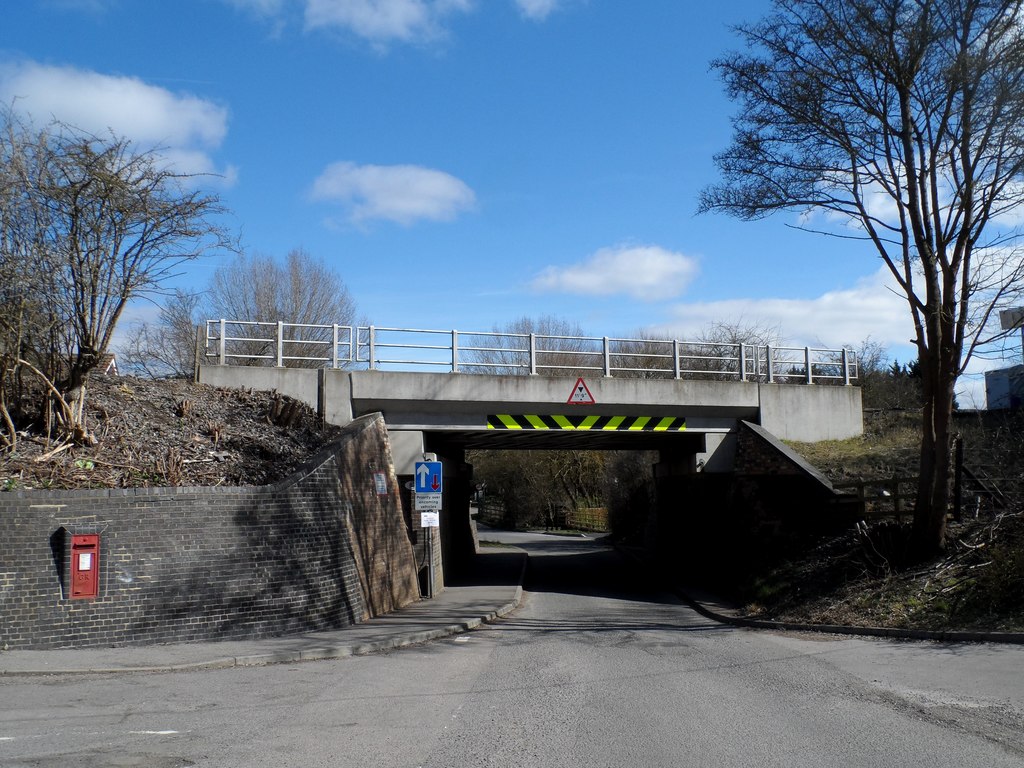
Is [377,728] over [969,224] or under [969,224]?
under

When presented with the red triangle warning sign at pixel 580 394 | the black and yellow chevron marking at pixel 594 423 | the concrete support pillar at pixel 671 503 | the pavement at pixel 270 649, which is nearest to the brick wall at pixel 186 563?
the pavement at pixel 270 649

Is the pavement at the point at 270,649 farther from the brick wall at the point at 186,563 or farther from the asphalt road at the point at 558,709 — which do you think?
the asphalt road at the point at 558,709

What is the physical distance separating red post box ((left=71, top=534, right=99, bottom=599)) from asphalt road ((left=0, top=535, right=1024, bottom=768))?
2013mm

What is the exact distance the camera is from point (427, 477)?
1906cm

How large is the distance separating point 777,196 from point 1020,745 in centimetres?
1226

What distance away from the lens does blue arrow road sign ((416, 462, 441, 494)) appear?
1902cm

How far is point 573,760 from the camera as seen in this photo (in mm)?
6582

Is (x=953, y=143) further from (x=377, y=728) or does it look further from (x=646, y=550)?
(x=646, y=550)

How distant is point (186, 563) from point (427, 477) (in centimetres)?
688

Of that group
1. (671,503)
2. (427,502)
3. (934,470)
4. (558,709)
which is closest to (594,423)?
(427,502)

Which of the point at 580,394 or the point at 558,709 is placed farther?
the point at 580,394

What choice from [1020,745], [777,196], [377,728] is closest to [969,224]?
[777,196]

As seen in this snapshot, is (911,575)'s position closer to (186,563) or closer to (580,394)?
(580,394)

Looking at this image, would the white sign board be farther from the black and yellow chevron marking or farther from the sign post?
the black and yellow chevron marking
